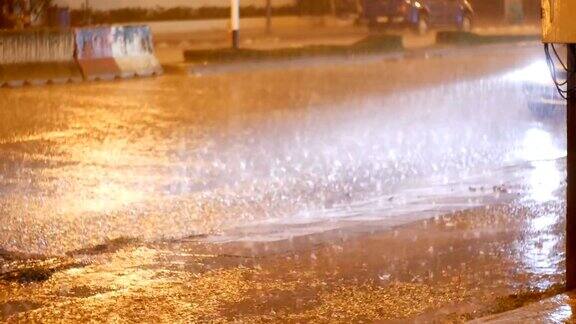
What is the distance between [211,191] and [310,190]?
1.05m

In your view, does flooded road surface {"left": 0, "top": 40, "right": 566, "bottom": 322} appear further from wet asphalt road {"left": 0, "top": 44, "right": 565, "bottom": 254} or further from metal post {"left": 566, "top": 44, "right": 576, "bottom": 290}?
metal post {"left": 566, "top": 44, "right": 576, "bottom": 290}

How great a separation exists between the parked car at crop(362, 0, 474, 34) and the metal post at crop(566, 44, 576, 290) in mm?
33369

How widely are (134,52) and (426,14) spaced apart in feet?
61.5

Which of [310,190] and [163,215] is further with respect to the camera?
[310,190]

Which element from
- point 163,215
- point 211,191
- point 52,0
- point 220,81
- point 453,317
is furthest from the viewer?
point 52,0

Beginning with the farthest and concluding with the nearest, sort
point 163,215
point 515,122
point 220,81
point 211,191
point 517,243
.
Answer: point 220,81, point 515,122, point 211,191, point 163,215, point 517,243

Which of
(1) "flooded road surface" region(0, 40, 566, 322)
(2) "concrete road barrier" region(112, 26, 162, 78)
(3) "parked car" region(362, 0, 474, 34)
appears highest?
(1) "flooded road surface" region(0, 40, 566, 322)

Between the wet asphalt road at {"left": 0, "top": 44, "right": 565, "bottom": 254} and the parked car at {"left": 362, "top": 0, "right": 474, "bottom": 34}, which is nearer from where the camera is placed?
the wet asphalt road at {"left": 0, "top": 44, "right": 565, "bottom": 254}

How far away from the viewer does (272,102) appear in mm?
19969

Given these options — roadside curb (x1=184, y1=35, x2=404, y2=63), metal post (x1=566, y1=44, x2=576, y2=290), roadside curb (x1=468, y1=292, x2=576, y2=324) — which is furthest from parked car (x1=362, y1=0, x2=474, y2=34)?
roadside curb (x1=468, y1=292, x2=576, y2=324)

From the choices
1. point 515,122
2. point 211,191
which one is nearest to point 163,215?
point 211,191

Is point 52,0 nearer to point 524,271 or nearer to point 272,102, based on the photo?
point 272,102

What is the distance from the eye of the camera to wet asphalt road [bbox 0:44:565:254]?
11023 mm

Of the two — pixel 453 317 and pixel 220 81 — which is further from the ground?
pixel 453 317
